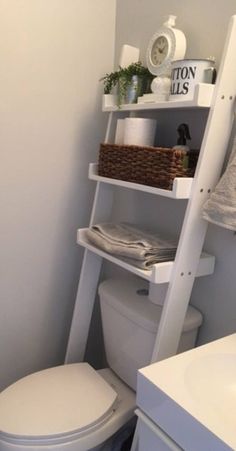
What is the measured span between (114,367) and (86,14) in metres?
1.37

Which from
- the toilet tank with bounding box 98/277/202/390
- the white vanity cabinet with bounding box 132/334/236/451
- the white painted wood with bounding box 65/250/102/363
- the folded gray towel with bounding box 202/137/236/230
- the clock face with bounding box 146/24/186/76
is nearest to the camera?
the white vanity cabinet with bounding box 132/334/236/451

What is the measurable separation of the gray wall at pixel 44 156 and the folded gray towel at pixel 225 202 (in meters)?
0.71

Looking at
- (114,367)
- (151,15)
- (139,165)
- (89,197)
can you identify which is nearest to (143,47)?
(151,15)

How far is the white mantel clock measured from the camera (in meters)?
1.06

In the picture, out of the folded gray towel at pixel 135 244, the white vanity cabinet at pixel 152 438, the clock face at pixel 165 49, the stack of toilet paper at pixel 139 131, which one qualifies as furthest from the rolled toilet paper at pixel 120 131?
the white vanity cabinet at pixel 152 438

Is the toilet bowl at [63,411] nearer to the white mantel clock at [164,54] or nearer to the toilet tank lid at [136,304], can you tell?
the toilet tank lid at [136,304]

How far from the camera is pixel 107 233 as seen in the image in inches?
48.9

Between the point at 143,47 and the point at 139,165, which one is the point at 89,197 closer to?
the point at 139,165

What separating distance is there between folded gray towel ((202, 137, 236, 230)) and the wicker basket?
116mm

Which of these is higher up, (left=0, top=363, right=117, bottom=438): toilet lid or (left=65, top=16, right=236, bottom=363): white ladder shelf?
(left=65, top=16, right=236, bottom=363): white ladder shelf

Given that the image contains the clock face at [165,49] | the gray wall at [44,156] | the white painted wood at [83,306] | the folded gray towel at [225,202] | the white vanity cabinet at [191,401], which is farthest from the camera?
the white painted wood at [83,306]

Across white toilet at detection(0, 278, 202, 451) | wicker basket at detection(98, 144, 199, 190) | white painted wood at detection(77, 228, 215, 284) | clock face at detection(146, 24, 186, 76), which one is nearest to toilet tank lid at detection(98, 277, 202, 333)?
white toilet at detection(0, 278, 202, 451)

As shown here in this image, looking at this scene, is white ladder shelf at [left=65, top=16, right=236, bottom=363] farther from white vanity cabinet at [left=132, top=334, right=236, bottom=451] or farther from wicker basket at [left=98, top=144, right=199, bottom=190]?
white vanity cabinet at [left=132, top=334, right=236, bottom=451]

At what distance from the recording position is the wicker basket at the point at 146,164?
1.00 m
